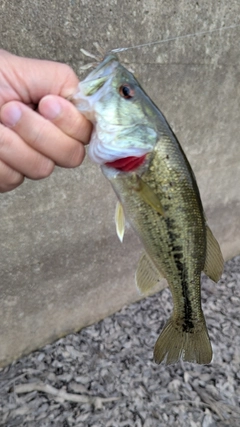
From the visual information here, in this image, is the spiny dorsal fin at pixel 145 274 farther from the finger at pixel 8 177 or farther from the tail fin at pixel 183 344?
the finger at pixel 8 177

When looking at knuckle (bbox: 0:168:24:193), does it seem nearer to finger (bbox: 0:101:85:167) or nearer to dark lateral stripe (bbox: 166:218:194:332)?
finger (bbox: 0:101:85:167)

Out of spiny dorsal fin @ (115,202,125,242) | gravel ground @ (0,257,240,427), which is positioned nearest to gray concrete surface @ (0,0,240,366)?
gravel ground @ (0,257,240,427)

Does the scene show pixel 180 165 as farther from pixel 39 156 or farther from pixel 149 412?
pixel 149 412

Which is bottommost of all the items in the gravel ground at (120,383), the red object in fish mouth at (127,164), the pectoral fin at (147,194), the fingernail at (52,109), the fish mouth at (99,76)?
the gravel ground at (120,383)

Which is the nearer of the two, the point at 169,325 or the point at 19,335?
the point at 169,325

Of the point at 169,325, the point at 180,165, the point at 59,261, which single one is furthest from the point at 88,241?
the point at 180,165

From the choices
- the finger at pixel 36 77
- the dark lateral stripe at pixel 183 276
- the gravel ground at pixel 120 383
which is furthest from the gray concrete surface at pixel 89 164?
the dark lateral stripe at pixel 183 276
